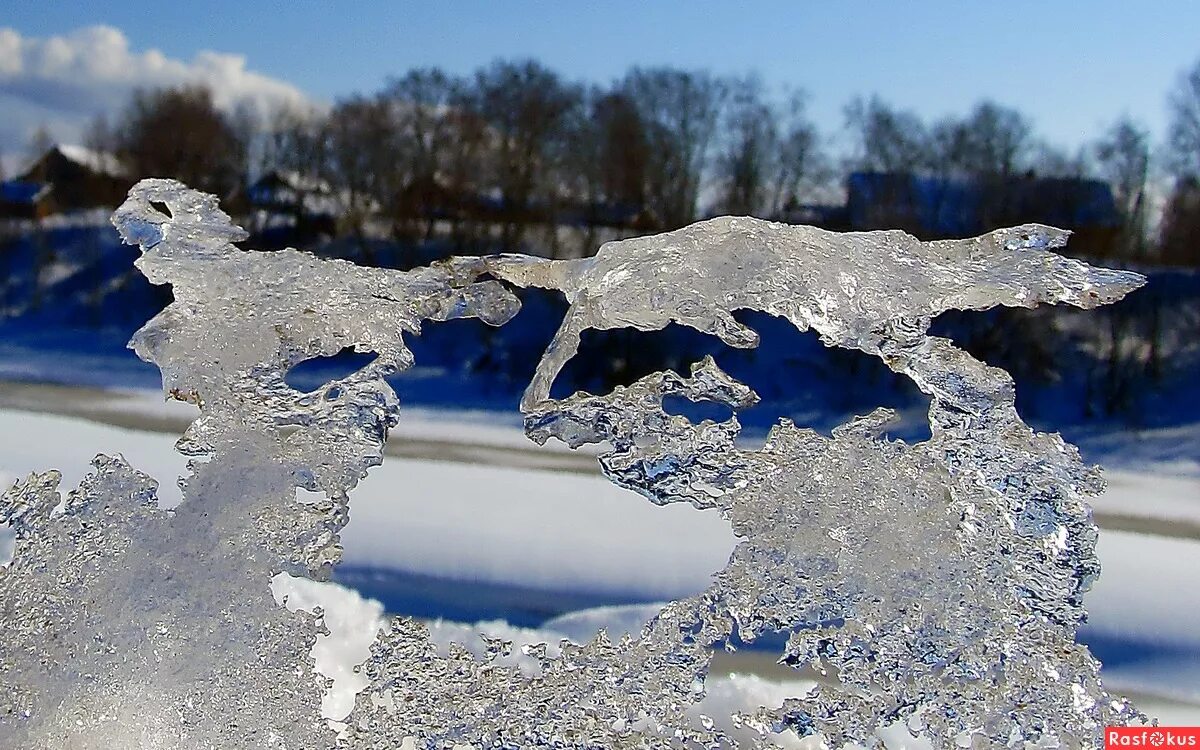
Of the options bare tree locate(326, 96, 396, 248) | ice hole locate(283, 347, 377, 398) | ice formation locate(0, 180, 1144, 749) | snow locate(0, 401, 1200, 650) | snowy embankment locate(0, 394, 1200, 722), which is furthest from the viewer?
bare tree locate(326, 96, 396, 248)

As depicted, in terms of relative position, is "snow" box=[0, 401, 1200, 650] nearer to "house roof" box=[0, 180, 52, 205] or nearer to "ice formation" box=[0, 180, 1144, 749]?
"ice formation" box=[0, 180, 1144, 749]

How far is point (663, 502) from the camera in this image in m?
1.74

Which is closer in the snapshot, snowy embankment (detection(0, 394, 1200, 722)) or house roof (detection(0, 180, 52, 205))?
snowy embankment (detection(0, 394, 1200, 722))

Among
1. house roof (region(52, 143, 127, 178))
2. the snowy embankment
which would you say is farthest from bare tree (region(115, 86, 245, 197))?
the snowy embankment

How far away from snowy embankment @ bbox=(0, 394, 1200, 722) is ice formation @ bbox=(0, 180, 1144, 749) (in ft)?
2.60

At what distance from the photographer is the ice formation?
5.26 ft

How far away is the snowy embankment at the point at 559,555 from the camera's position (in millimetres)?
3561

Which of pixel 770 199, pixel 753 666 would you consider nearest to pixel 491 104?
pixel 770 199

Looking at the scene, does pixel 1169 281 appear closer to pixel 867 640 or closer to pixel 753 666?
pixel 753 666

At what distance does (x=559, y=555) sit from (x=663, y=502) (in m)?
3.10

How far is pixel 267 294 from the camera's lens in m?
1.80

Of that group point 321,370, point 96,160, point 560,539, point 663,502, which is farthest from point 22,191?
point 663,502

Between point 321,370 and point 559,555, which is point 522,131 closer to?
point 321,370

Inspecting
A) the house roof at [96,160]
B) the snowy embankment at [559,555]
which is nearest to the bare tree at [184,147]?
the house roof at [96,160]
